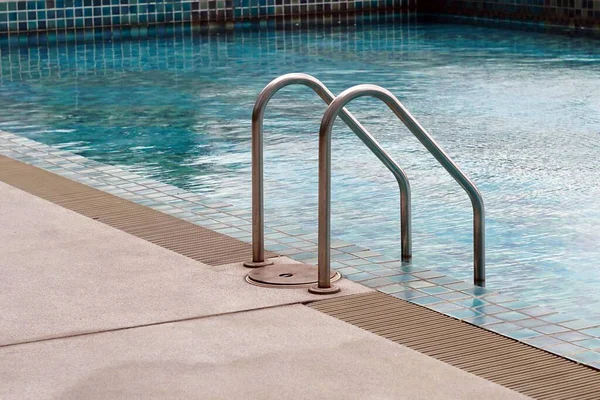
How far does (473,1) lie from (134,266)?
12.0 meters

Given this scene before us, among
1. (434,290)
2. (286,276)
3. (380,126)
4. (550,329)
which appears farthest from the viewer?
(380,126)

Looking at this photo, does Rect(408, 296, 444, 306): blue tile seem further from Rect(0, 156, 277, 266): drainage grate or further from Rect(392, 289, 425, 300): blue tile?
Rect(0, 156, 277, 266): drainage grate

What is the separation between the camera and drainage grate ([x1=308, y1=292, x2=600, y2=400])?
3.41 m

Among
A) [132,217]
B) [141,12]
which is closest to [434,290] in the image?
[132,217]

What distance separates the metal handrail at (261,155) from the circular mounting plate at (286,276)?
4.1 inches

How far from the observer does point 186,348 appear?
12.3 feet

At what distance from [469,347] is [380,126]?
4714 mm

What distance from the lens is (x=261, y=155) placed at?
4.63m

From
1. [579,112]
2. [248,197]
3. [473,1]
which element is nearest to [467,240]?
[248,197]

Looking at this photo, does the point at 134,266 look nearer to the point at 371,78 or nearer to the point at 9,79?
the point at 371,78

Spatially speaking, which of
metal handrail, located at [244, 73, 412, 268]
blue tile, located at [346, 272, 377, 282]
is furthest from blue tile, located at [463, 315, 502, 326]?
metal handrail, located at [244, 73, 412, 268]

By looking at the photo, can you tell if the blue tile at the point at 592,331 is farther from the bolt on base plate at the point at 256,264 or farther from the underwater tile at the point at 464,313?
the bolt on base plate at the point at 256,264

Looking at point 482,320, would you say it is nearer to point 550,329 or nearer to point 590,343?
point 550,329

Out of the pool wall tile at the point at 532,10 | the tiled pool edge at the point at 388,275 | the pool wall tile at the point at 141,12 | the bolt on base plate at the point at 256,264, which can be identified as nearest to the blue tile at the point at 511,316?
the tiled pool edge at the point at 388,275
